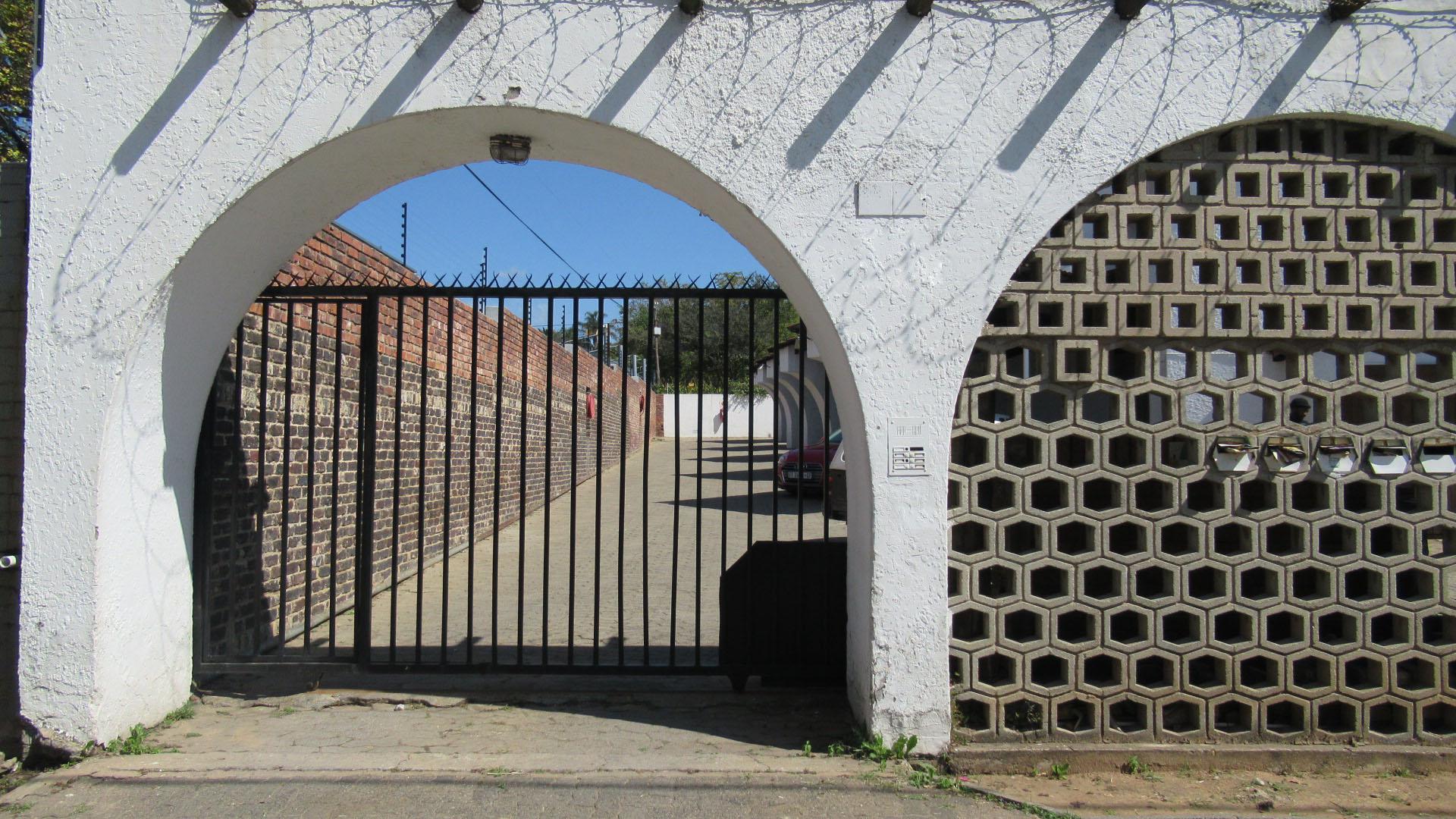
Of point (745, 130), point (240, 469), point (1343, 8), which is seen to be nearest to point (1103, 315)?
point (1343, 8)

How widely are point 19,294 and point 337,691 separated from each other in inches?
99.6

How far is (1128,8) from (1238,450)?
2.01m

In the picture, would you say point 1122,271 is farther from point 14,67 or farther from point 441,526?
point 14,67

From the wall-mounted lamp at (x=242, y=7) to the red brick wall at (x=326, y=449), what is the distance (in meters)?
1.58

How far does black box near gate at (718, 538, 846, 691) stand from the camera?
4879 millimetres

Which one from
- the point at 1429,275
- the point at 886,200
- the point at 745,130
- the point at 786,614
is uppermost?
the point at 745,130

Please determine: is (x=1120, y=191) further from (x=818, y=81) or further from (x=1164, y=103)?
(x=818, y=81)

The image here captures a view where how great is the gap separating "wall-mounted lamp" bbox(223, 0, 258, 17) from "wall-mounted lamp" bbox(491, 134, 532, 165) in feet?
3.75

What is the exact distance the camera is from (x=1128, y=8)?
3.94 meters

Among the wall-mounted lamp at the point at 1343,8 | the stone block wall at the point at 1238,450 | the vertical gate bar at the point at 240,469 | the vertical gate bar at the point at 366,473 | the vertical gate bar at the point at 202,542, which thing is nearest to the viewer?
the wall-mounted lamp at the point at 1343,8

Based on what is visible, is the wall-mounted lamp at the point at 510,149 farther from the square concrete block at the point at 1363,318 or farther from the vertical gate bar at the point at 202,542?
the square concrete block at the point at 1363,318

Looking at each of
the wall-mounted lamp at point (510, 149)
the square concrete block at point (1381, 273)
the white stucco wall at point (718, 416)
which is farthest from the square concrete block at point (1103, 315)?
the white stucco wall at point (718, 416)

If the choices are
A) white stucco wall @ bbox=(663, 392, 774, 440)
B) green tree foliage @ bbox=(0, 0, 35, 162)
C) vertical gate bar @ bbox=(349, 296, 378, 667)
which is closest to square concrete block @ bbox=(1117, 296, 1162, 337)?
vertical gate bar @ bbox=(349, 296, 378, 667)

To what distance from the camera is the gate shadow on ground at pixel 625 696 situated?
4.45 meters
